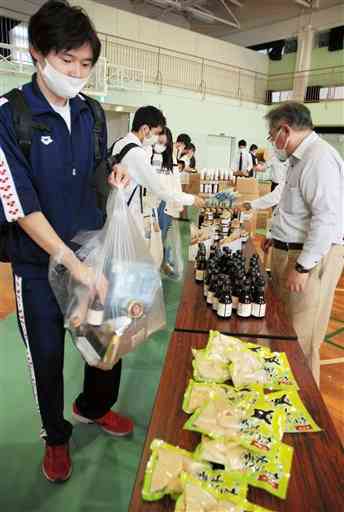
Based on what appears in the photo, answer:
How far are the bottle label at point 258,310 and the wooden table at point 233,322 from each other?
0.02 metres

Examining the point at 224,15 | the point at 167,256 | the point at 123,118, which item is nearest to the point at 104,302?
the point at 167,256

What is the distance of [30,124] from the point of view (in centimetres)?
111

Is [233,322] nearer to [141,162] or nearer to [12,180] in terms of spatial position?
[12,180]

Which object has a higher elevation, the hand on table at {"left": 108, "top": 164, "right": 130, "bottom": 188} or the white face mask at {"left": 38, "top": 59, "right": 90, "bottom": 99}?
the white face mask at {"left": 38, "top": 59, "right": 90, "bottom": 99}

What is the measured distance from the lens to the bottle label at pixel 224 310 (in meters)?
1.55

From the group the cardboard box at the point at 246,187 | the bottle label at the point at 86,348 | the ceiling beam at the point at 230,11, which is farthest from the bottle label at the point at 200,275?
the ceiling beam at the point at 230,11

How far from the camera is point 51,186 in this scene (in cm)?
119

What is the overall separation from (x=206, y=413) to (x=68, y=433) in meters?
0.82

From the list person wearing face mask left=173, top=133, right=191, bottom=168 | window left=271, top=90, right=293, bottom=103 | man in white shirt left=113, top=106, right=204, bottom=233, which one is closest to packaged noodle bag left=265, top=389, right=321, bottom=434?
man in white shirt left=113, top=106, right=204, bottom=233

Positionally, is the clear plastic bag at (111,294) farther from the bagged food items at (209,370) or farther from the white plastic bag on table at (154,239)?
the white plastic bag on table at (154,239)

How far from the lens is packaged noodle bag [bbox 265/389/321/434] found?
0.96 meters

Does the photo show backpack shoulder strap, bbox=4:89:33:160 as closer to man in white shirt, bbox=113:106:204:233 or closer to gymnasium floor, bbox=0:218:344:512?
man in white shirt, bbox=113:106:204:233

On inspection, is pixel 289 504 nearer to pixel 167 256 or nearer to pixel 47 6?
pixel 47 6

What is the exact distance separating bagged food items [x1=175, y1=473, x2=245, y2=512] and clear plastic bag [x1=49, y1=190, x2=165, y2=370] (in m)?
0.53
